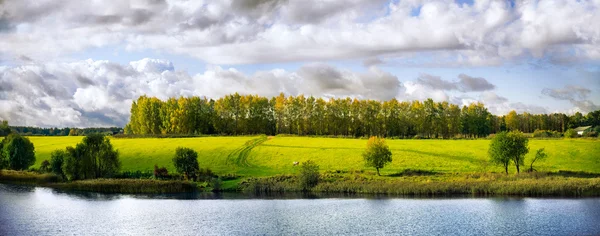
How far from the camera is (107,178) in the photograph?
8750 centimetres

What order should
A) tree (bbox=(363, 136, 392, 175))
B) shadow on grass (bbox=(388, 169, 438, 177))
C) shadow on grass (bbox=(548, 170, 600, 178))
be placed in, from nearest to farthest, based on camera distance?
shadow on grass (bbox=(548, 170, 600, 178))
shadow on grass (bbox=(388, 169, 438, 177))
tree (bbox=(363, 136, 392, 175))

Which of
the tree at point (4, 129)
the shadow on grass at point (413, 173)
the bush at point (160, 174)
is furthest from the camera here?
the tree at point (4, 129)

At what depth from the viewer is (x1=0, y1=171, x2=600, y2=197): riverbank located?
67.7 m

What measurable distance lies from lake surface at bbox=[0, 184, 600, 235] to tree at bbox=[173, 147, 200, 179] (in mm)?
16815

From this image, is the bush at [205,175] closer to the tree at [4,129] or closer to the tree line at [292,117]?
the tree line at [292,117]

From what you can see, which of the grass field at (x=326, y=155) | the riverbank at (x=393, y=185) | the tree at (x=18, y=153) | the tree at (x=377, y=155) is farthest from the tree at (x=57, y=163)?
the tree at (x=377, y=155)

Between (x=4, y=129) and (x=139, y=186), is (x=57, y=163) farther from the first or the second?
(x=4, y=129)

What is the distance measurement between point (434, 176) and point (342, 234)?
124 ft

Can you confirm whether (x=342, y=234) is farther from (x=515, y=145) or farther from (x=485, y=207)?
(x=515, y=145)

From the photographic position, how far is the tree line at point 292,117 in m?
158

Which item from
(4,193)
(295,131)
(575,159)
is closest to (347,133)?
(295,131)

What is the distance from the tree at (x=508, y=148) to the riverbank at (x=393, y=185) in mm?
4437

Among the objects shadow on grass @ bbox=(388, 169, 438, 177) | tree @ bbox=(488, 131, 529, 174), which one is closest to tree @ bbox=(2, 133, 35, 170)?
shadow on grass @ bbox=(388, 169, 438, 177)

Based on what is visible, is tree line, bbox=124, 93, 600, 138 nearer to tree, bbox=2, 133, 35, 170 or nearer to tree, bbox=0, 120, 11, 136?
tree, bbox=0, 120, 11, 136
